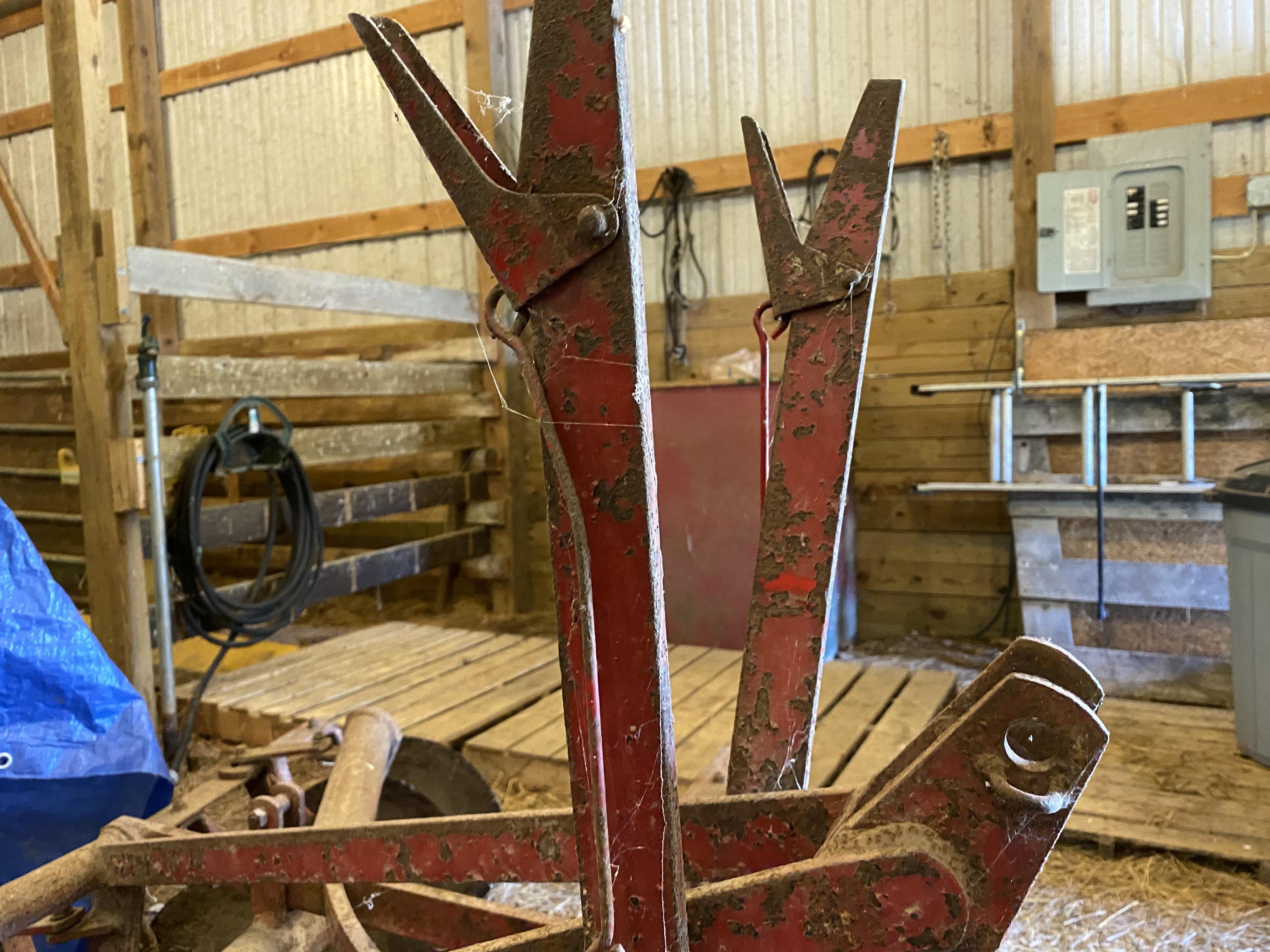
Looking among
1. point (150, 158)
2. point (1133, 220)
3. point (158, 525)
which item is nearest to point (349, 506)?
point (158, 525)

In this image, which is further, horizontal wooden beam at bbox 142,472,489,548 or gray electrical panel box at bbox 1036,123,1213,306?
gray electrical panel box at bbox 1036,123,1213,306

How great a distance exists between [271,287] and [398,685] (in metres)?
1.59

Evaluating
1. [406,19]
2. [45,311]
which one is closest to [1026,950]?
[406,19]

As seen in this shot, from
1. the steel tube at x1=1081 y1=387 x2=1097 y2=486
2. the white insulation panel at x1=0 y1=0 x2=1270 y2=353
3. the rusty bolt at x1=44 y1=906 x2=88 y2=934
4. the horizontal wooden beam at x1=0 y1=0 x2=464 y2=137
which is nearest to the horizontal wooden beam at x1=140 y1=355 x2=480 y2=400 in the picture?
the white insulation panel at x1=0 y1=0 x2=1270 y2=353

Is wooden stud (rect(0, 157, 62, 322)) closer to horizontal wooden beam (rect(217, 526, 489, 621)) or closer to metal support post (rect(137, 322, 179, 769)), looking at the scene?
horizontal wooden beam (rect(217, 526, 489, 621))

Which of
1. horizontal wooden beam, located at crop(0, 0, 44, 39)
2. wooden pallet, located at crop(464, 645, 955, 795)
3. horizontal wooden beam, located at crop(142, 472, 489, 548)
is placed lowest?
wooden pallet, located at crop(464, 645, 955, 795)

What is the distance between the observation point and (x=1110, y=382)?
3.34 meters

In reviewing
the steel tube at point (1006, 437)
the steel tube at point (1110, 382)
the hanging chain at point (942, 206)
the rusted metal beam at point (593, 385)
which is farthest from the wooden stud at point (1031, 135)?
the rusted metal beam at point (593, 385)

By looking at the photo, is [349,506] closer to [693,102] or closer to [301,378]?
[301,378]

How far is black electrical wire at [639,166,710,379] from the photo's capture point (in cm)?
474

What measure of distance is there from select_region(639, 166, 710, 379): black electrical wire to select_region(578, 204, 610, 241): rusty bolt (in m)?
4.01

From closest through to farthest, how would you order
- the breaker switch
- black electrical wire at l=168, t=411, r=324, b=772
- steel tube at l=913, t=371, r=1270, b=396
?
1. black electrical wire at l=168, t=411, r=324, b=772
2. steel tube at l=913, t=371, r=1270, b=396
3. the breaker switch

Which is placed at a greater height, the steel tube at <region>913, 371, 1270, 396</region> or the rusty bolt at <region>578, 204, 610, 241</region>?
the rusty bolt at <region>578, 204, 610, 241</region>

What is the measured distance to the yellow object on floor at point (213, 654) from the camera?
4074 millimetres
